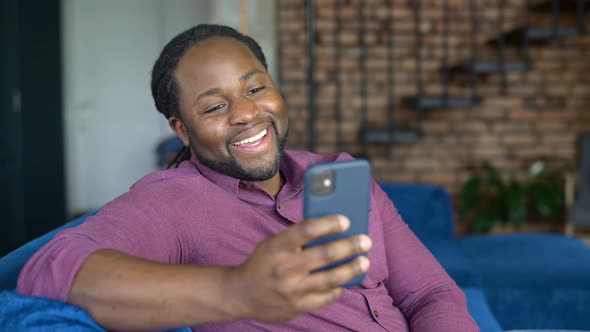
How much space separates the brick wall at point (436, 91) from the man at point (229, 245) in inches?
122

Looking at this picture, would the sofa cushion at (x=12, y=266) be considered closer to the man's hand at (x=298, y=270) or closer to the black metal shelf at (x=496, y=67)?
the man's hand at (x=298, y=270)

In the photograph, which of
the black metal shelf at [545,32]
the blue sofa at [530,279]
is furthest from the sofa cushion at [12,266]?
the black metal shelf at [545,32]

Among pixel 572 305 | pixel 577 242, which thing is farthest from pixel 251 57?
pixel 577 242

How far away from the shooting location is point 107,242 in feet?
2.46

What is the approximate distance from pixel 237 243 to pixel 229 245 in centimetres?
1

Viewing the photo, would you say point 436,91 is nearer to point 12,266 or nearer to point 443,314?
point 443,314

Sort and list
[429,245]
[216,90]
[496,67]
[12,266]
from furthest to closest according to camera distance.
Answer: [496,67] < [429,245] < [216,90] < [12,266]

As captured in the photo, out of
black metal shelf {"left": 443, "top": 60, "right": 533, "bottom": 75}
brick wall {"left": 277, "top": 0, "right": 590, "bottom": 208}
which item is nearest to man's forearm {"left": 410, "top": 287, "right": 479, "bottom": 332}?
black metal shelf {"left": 443, "top": 60, "right": 533, "bottom": 75}

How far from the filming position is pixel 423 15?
4.32 metres

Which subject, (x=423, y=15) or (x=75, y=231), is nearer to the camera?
(x=75, y=231)

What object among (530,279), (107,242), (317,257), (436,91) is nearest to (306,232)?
(317,257)

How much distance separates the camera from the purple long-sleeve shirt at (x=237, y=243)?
74cm

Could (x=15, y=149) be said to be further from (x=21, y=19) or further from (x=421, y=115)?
(x=421, y=115)

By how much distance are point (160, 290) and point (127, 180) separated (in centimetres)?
399
